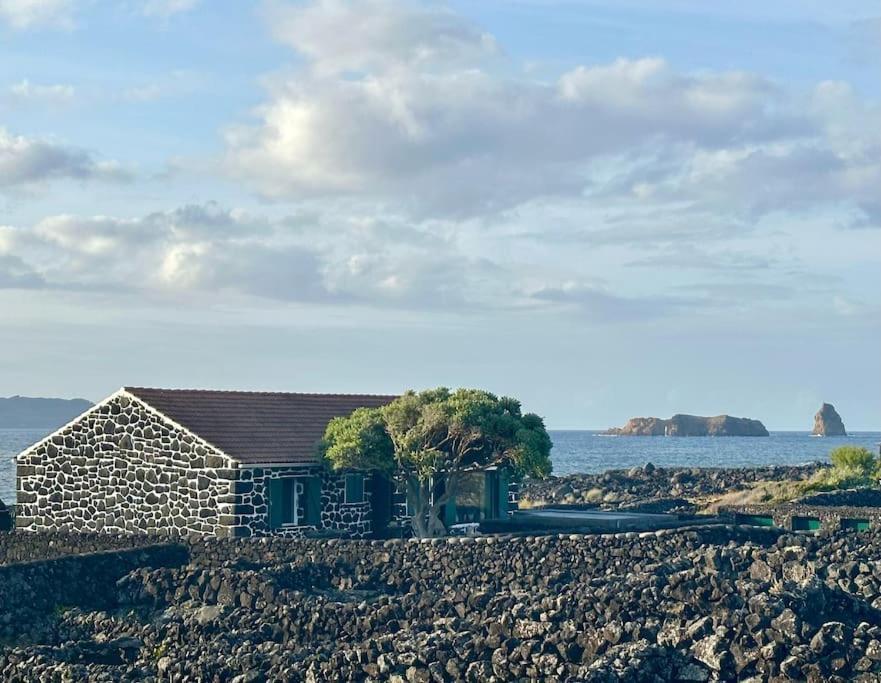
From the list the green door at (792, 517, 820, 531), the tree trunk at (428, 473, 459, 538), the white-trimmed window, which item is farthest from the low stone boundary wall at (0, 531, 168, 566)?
the green door at (792, 517, 820, 531)

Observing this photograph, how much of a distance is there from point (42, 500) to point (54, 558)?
31.4 ft

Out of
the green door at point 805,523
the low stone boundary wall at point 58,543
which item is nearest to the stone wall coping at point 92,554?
the low stone boundary wall at point 58,543

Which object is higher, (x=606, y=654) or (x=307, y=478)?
(x=307, y=478)

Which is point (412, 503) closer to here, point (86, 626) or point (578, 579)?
point (578, 579)

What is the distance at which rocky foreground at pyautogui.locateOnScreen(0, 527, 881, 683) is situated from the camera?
70.8 feet

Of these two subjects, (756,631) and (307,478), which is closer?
(756,631)

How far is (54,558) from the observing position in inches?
1203

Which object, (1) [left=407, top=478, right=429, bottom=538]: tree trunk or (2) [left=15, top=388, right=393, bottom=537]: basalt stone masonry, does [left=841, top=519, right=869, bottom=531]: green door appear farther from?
(2) [left=15, top=388, right=393, bottom=537]: basalt stone masonry

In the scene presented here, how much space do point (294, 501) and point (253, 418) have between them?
124 inches

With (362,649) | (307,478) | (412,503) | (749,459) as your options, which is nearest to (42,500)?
(307,478)

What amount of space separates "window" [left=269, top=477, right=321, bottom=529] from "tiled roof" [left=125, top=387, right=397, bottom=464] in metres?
0.62

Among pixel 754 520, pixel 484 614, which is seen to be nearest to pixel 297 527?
pixel 484 614

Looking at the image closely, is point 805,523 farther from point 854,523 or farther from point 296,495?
point 296,495

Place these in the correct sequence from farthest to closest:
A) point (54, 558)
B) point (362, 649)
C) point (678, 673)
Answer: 1. point (54, 558)
2. point (362, 649)
3. point (678, 673)
